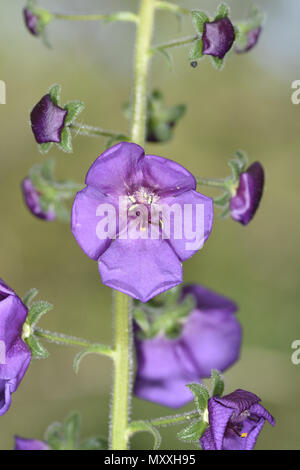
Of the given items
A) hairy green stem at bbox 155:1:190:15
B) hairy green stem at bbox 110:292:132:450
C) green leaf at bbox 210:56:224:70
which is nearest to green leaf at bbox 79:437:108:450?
hairy green stem at bbox 110:292:132:450

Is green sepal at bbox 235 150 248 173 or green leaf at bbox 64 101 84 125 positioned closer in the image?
green leaf at bbox 64 101 84 125

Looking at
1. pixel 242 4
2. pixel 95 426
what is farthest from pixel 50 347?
pixel 242 4

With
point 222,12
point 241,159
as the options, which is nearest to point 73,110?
point 222,12

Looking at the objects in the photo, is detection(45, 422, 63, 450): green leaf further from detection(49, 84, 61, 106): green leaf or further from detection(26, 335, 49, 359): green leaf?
detection(49, 84, 61, 106): green leaf

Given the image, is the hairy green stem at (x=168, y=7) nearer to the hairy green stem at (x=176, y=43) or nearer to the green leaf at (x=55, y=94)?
Answer: the hairy green stem at (x=176, y=43)
